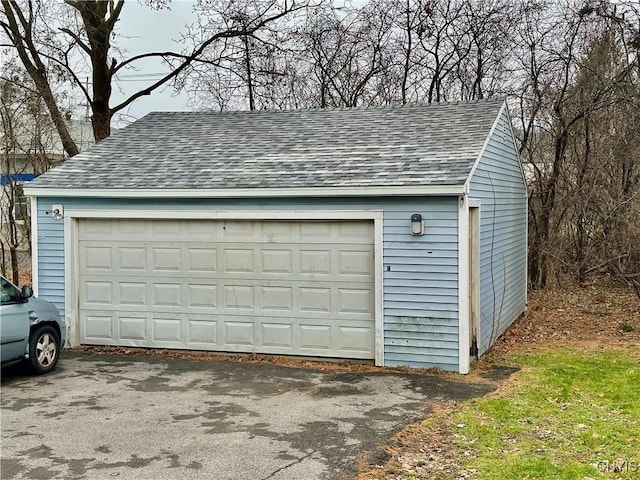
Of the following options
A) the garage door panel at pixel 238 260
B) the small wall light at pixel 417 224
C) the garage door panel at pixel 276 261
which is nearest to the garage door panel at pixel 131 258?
the garage door panel at pixel 238 260

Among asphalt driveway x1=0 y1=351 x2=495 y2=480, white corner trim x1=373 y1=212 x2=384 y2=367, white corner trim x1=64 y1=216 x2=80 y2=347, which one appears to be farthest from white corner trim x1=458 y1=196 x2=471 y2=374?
white corner trim x1=64 y1=216 x2=80 y2=347

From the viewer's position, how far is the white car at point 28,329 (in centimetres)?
788

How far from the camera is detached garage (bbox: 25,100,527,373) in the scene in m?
8.84

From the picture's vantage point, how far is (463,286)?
8617mm

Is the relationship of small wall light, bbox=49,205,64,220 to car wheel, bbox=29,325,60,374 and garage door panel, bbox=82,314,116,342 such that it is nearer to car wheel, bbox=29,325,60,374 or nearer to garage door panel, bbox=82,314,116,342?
garage door panel, bbox=82,314,116,342

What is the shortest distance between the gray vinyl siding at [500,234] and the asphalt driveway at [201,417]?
224cm

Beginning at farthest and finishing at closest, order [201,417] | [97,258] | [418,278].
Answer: [97,258]
[418,278]
[201,417]

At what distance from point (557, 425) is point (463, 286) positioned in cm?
249

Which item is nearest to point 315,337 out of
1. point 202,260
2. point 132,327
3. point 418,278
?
point 418,278

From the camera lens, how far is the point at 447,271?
342 inches

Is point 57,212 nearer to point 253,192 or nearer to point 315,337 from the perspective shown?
point 253,192

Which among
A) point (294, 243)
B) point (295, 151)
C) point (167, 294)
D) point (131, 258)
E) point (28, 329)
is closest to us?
point (28, 329)

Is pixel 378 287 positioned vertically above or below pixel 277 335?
above

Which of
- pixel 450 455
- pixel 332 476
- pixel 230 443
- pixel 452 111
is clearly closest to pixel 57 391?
pixel 230 443
